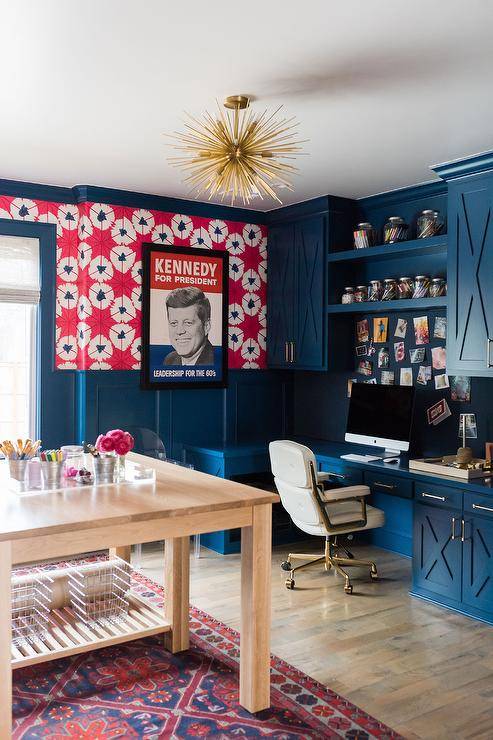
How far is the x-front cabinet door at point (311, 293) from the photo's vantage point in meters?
5.44

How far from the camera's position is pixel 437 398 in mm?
4961

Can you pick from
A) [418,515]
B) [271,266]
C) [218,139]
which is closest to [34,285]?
[271,266]

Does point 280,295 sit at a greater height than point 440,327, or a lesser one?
greater

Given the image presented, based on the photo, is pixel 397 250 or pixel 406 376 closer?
pixel 397 250

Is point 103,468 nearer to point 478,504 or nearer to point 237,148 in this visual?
point 237,148

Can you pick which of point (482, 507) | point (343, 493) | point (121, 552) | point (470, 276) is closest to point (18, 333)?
point (121, 552)

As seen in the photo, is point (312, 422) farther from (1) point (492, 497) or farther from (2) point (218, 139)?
(2) point (218, 139)

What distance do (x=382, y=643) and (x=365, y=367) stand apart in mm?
2416

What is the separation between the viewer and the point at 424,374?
5.06m

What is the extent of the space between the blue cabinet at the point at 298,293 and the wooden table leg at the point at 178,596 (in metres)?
2.41

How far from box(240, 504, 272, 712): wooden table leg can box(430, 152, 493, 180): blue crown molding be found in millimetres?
2539

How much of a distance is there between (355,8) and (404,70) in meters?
0.62

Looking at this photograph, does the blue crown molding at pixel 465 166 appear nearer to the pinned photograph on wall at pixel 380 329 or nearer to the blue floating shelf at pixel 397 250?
the blue floating shelf at pixel 397 250

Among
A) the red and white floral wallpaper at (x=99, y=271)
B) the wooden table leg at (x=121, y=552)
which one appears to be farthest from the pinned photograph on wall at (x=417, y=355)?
the wooden table leg at (x=121, y=552)
